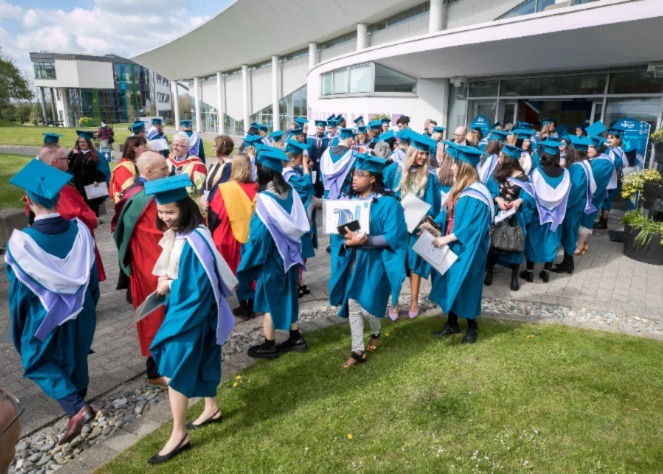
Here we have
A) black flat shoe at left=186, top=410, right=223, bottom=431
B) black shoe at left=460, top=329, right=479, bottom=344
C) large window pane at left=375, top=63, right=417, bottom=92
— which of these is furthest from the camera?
large window pane at left=375, top=63, right=417, bottom=92

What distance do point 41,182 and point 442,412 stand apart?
3.40m

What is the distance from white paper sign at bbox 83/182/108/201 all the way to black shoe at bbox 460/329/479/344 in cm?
686

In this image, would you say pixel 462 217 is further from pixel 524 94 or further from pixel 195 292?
pixel 524 94

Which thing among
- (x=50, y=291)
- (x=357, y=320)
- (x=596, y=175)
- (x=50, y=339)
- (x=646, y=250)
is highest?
(x=596, y=175)

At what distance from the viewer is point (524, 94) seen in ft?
44.6

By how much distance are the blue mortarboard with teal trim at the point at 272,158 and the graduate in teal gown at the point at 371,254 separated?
0.68 metres

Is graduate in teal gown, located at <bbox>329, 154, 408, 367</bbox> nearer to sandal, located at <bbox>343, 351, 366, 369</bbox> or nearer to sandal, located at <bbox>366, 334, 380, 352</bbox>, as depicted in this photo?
sandal, located at <bbox>343, 351, 366, 369</bbox>

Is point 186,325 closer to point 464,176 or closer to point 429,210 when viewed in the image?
point 464,176

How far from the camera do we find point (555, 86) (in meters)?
12.7

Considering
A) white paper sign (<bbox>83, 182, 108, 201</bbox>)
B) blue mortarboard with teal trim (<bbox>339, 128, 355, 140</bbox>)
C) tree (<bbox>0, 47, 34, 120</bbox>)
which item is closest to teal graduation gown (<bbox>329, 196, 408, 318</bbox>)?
blue mortarboard with teal trim (<bbox>339, 128, 355, 140</bbox>)

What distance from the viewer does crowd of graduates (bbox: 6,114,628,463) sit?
3.11 meters

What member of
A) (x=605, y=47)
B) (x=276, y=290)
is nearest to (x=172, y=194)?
(x=276, y=290)

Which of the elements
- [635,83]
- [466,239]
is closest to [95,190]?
[466,239]

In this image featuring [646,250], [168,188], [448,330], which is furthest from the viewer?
[646,250]
